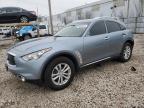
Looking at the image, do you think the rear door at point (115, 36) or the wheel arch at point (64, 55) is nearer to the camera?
the wheel arch at point (64, 55)

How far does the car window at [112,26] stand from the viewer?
17.4 feet

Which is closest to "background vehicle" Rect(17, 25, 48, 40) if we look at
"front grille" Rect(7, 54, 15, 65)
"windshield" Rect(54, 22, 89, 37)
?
"windshield" Rect(54, 22, 89, 37)

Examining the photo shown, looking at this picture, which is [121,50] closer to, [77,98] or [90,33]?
[90,33]

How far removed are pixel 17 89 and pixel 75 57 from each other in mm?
1615

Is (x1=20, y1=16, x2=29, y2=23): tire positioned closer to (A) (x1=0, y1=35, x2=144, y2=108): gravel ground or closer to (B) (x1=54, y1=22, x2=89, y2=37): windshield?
Answer: (A) (x1=0, y1=35, x2=144, y2=108): gravel ground

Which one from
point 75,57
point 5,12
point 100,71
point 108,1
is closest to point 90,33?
point 75,57

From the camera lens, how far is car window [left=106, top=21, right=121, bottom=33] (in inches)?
209

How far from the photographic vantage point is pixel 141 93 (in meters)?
3.74

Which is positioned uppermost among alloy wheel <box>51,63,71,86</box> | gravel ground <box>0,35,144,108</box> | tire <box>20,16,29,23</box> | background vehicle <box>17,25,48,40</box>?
tire <box>20,16,29,23</box>

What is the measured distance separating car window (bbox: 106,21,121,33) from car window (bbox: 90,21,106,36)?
233 mm

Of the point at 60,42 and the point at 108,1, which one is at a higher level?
the point at 108,1

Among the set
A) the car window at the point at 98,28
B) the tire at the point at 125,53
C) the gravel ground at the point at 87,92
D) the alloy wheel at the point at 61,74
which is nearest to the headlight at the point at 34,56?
the alloy wheel at the point at 61,74

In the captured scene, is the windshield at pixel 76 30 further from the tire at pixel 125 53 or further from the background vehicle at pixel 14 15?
the background vehicle at pixel 14 15

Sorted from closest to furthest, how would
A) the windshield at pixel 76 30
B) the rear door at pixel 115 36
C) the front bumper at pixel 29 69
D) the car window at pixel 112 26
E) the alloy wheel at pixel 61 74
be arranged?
the front bumper at pixel 29 69
the alloy wheel at pixel 61 74
the windshield at pixel 76 30
the rear door at pixel 115 36
the car window at pixel 112 26
